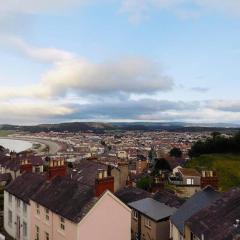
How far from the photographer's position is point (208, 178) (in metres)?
31.2

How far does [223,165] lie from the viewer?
8525cm

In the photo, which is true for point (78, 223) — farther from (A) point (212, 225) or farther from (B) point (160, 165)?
(B) point (160, 165)

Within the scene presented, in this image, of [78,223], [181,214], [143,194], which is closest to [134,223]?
[143,194]

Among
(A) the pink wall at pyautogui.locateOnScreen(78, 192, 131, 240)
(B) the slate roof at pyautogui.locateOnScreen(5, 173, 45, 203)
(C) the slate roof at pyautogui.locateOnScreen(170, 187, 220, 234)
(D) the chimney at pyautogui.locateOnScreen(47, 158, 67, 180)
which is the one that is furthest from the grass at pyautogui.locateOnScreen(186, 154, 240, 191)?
(A) the pink wall at pyautogui.locateOnScreen(78, 192, 131, 240)

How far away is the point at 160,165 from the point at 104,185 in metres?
69.0

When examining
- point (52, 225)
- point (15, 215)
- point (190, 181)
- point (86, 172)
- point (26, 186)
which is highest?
point (26, 186)

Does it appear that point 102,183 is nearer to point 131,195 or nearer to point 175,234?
point 175,234

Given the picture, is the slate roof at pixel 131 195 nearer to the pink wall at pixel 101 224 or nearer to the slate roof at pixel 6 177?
the pink wall at pixel 101 224

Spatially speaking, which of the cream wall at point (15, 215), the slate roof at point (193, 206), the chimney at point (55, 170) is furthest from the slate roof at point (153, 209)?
the cream wall at point (15, 215)

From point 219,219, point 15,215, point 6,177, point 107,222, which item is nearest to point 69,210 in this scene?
point 107,222

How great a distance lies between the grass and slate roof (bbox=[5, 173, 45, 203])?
4066 centimetres

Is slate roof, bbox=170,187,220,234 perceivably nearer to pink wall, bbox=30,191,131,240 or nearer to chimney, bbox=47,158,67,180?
pink wall, bbox=30,191,131,240

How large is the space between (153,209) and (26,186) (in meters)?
11.0

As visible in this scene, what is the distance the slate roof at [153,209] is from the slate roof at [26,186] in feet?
26.4
